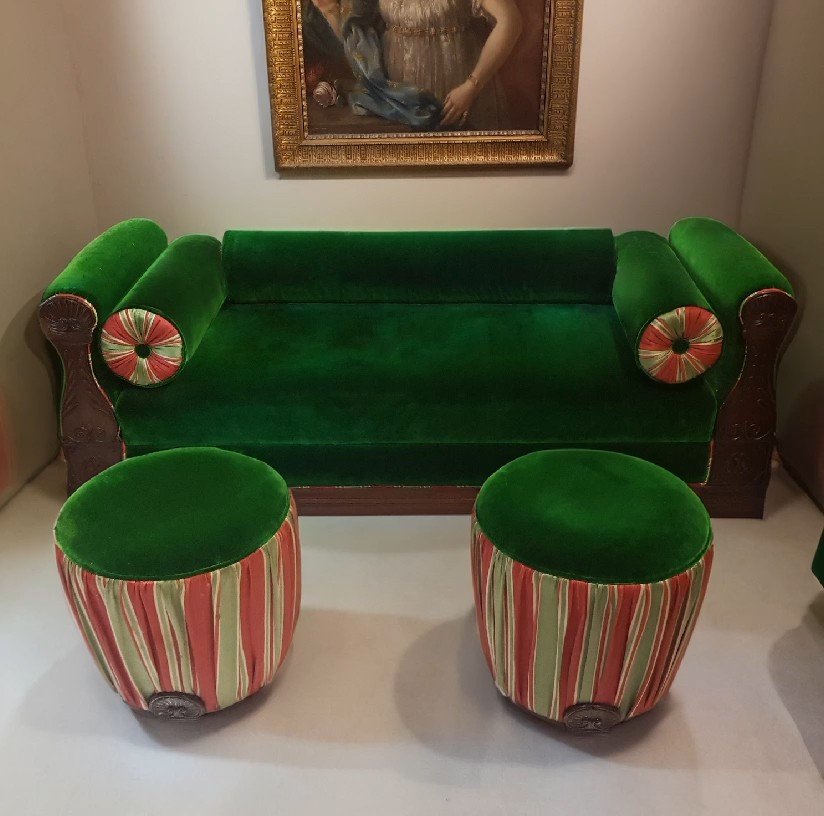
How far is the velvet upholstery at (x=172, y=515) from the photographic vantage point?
62.8 inches

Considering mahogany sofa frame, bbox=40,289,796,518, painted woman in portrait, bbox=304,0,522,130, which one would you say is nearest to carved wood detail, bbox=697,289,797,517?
mahogany sofa frame, bbox=40,289,796,518

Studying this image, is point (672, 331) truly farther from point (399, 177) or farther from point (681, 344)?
point (399, 177)

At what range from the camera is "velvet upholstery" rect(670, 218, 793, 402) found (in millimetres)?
2250

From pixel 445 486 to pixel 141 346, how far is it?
972 mm

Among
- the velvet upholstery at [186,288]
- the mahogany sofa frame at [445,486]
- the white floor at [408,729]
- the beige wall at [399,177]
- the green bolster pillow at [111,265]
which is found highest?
the beige wall at [399,177]

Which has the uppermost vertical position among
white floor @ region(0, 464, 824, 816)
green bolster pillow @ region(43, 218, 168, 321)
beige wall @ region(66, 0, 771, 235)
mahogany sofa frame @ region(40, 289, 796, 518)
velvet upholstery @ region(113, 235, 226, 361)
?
beige wall @ region(66, 0, 771, 235)

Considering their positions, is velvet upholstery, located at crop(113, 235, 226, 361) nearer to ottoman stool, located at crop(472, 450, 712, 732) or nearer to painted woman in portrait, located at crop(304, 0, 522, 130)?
painted woman in portrait, located at crop(304, 0, 522, 130)

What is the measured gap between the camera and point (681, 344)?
224 cm

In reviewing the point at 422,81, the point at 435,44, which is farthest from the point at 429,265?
the point at 435,44

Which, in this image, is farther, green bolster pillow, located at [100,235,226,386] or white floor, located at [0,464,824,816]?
green bolster pillow, located at [100,235,226,386]

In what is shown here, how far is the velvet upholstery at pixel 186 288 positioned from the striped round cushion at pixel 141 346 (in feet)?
0.07

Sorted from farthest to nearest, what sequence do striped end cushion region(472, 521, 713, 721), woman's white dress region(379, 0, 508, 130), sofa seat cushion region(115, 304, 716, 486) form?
woman's white dress region(379, 0, 508, 130) → sofa seat cushion region(115, 304, 716, 486) → striped end cushion region(472, 521, 713, 721)

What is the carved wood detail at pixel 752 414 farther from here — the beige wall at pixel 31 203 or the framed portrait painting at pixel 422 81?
the beige wall at pixel 31 203

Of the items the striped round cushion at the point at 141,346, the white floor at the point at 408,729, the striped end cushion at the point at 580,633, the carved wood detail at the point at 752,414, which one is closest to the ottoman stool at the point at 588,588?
the striped end cushion at the point at 580,633
